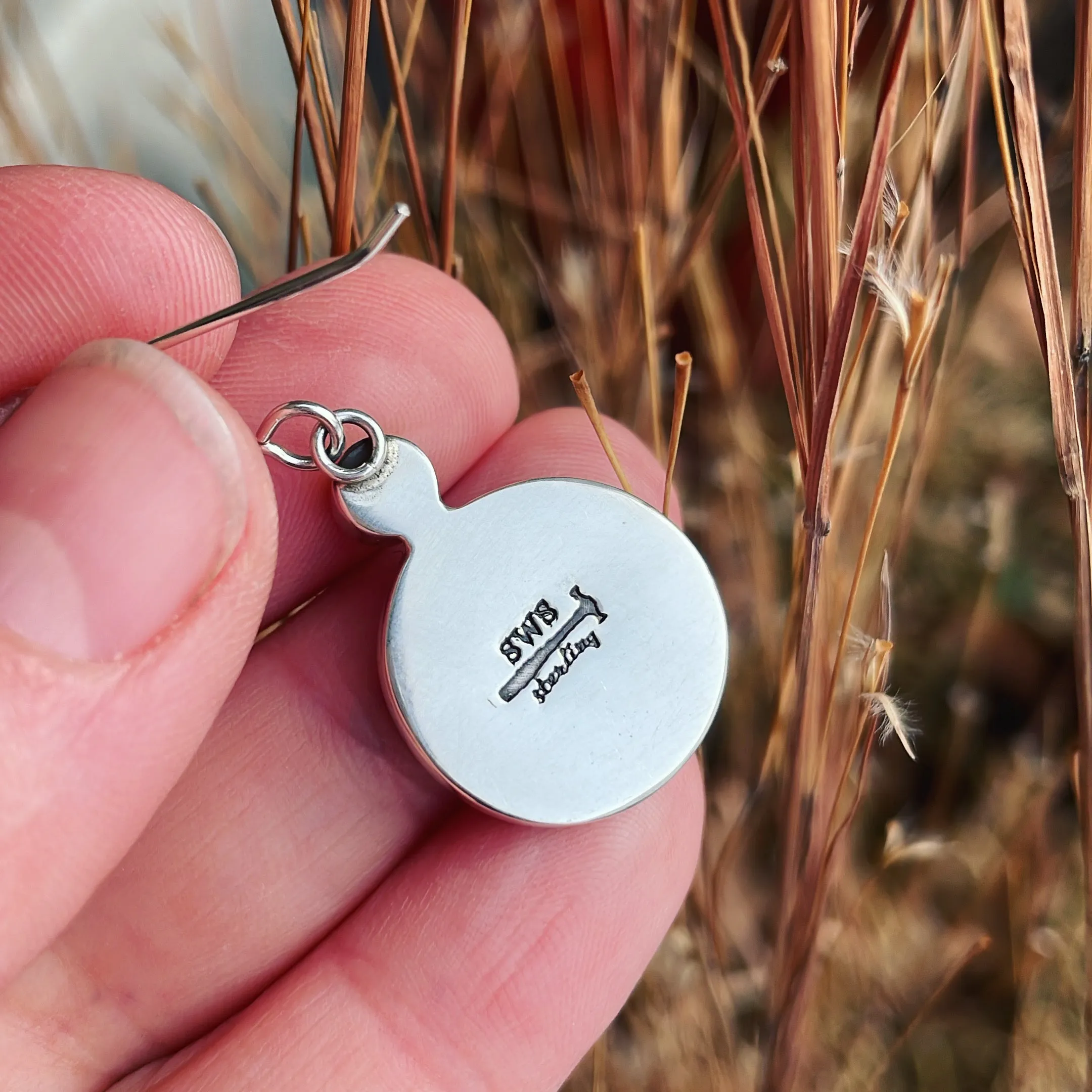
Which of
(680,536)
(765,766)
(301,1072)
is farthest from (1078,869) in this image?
(301,1072)

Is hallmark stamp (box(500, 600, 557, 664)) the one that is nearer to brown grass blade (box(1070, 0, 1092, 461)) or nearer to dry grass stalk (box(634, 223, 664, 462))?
dry grass stalk (box(634, 223, 664, 462))

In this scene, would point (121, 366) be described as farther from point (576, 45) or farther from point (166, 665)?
point (576, 45)

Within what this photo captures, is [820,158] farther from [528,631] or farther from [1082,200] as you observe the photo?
[528,631]

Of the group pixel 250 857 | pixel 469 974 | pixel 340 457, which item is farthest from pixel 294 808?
pixel 340 457

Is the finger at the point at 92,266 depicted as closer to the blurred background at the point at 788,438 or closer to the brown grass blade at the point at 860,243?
the blurred background at the point at 788,438

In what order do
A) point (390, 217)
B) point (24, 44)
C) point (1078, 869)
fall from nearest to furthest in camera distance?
1. point (390, 217)
2. point (1078, 869)
3. point (24, 44)

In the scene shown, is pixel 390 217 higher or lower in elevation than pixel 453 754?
higher

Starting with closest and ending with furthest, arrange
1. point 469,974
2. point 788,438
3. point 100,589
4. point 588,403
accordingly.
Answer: point 100,589
point 588,403
point 469,974
point 788,438

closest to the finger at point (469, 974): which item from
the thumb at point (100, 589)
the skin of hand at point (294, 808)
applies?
the skin of hand at point (294, 808)
